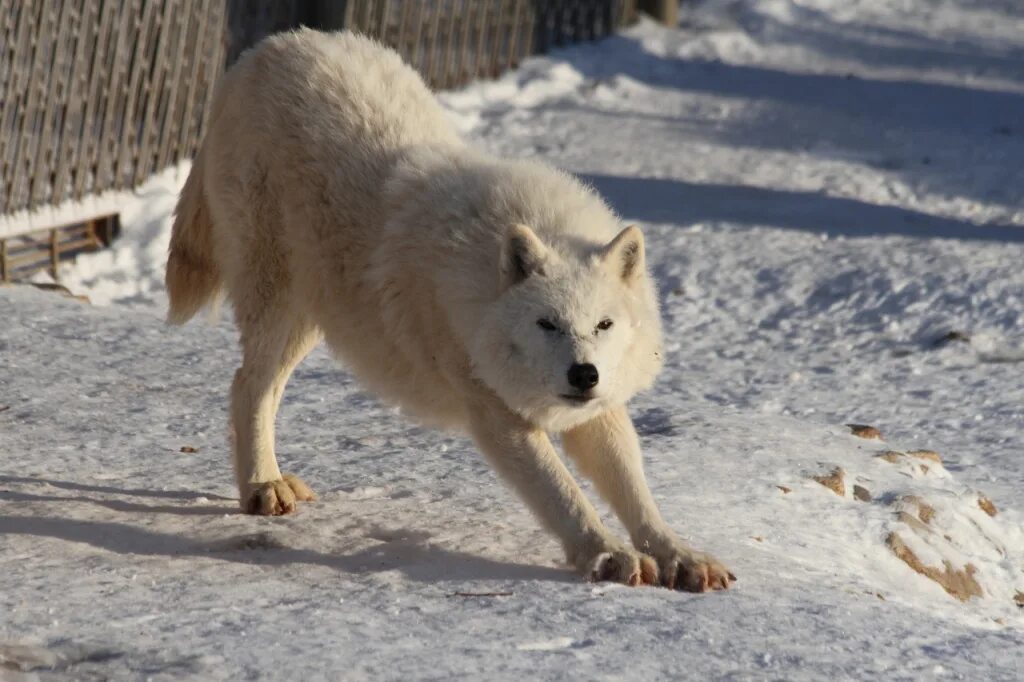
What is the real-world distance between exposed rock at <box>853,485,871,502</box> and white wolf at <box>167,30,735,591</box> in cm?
133

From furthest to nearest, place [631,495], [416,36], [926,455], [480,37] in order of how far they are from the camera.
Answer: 1. [480,37]
2. [416,36]
3. [926,455]
4. [631,495]

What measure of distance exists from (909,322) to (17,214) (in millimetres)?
4776

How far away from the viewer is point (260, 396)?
521cm

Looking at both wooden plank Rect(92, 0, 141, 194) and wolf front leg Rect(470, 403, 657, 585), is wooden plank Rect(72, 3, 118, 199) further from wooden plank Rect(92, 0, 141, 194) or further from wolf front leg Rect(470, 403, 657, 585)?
wolf front leg Rect(470, 403, 657, 585)

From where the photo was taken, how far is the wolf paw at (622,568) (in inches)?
167

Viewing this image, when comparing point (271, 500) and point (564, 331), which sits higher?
point (564, 331)

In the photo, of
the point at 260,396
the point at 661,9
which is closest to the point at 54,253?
the point at 260,396

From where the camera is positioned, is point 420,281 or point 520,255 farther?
point 420,281

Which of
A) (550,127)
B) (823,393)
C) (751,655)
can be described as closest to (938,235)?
(823,393)

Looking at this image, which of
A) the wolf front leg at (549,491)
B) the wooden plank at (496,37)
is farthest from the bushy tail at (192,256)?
the wooden plank at (496,37)

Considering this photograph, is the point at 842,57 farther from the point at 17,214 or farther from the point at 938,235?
the point at 17,214

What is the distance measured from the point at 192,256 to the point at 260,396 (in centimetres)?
76

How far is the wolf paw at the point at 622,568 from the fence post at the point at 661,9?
11015mm

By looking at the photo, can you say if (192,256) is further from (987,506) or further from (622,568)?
(987,506)
